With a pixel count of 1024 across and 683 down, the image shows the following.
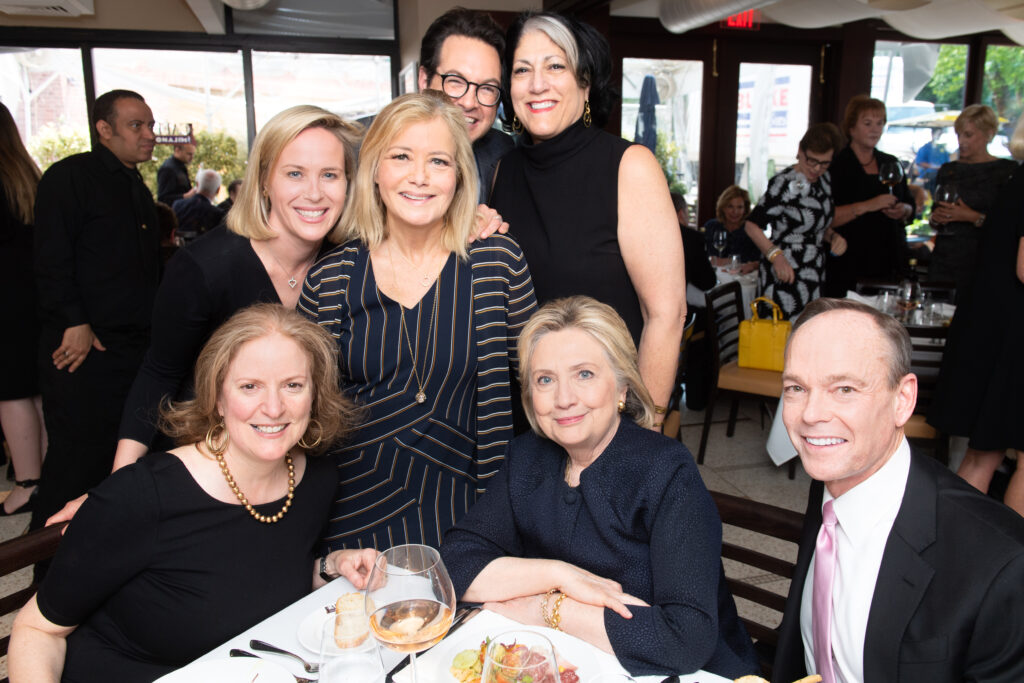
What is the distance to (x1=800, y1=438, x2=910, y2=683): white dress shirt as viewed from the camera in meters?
1.26

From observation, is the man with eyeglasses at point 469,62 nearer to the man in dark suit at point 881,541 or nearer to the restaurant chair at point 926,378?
the man in dark suit at point 881,541

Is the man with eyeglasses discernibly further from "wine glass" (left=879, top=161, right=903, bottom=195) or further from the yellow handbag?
"wine glass" (left=879, top=161, right=903, bottom=195)

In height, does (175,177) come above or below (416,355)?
above

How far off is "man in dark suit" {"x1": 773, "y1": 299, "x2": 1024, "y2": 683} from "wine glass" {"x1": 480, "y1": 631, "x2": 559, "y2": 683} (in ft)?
1.85

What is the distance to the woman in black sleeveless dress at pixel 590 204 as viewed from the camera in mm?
1910

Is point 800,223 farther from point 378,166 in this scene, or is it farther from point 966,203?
point 378,166

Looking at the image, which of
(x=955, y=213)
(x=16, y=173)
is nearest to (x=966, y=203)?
(x=955, y=213)

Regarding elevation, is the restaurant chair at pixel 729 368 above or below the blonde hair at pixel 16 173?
below

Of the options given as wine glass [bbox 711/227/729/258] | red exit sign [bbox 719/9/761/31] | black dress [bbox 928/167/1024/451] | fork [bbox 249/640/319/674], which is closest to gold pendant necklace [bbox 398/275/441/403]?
fork [bbox 249/640/319/674]

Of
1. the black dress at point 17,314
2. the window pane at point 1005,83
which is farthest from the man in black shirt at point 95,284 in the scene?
the window pane at point 1005,83

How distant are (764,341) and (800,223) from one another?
893 millimetres

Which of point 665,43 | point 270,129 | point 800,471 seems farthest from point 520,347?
point 665,43

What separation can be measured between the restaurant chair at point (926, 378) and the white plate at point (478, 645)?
2755 millimetres

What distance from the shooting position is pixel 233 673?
1.18m
